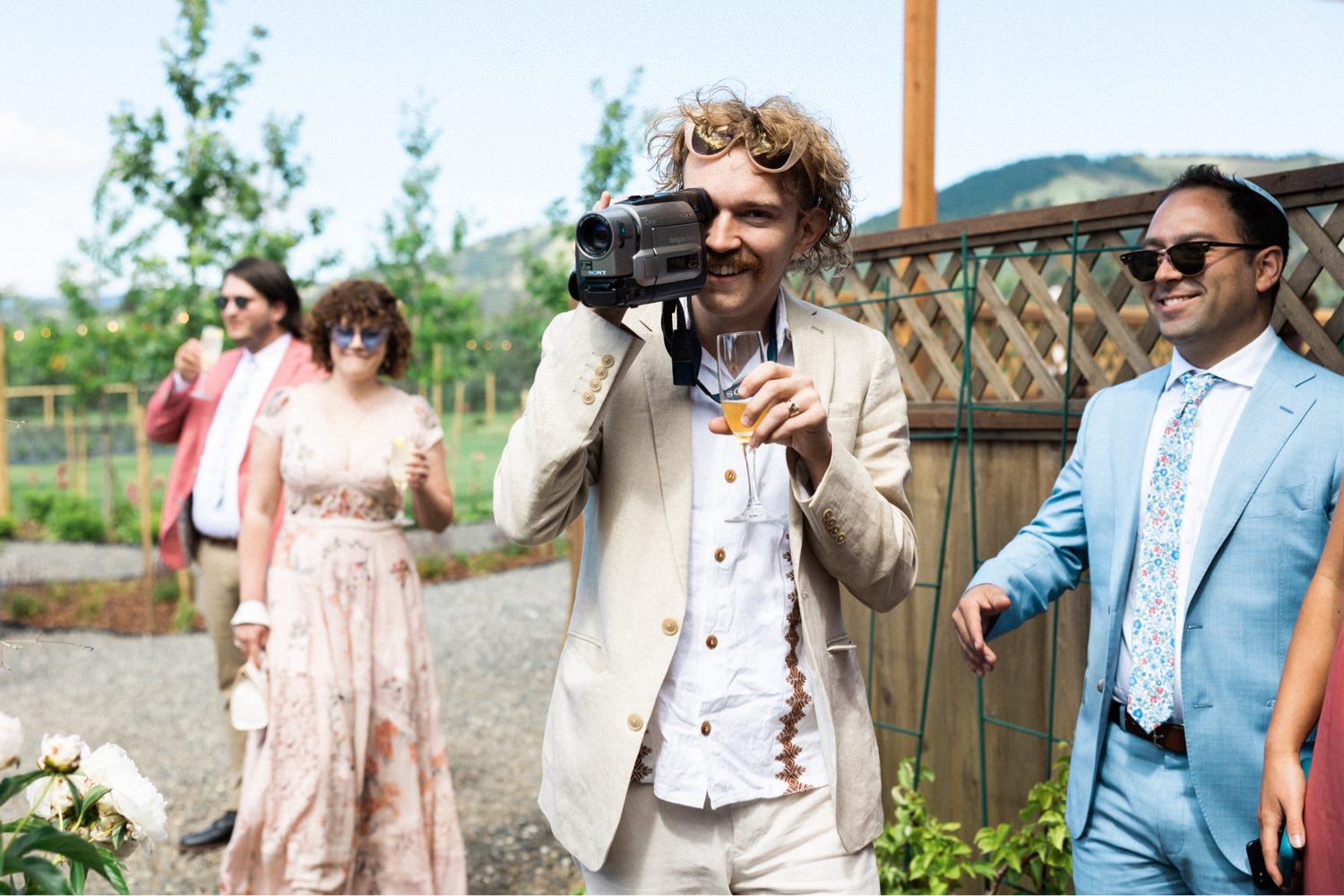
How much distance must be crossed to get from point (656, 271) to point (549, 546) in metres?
10.8

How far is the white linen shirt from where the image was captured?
168 centimetres

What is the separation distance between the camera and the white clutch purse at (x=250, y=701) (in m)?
3.31

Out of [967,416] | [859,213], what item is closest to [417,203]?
[967,416]

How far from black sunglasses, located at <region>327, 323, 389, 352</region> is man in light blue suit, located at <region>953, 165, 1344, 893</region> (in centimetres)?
215

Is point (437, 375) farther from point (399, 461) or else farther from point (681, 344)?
point (681, 344)

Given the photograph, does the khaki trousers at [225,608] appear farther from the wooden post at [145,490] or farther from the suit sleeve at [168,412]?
the wooden post at [145,490]

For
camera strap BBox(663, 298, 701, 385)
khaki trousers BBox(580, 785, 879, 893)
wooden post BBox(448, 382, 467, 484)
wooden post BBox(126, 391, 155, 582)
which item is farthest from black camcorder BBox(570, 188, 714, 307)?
wooden post BBox(448, 382, 467, 484)

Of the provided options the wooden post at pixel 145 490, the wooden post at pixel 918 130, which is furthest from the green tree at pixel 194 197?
the wooden post at pixel 918 130

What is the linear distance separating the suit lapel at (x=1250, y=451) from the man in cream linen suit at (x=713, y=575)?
22.8 inches

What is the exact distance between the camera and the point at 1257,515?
1.96 meters

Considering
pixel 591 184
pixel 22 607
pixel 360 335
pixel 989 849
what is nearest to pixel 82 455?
pixel 22 607

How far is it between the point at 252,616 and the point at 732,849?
216 cm

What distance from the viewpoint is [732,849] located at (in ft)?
5.59

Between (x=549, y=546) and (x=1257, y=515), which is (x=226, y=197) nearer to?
(x=549, y=546)
